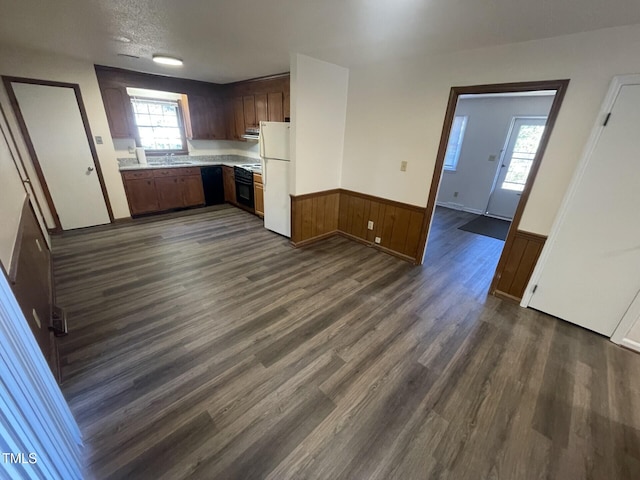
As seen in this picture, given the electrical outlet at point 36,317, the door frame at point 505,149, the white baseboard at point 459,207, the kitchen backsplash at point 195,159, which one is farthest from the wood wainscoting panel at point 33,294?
the door frame at point 505,149

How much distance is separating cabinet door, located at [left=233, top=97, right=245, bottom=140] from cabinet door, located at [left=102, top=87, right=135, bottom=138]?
5.73ft

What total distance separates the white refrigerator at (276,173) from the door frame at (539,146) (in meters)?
1.93

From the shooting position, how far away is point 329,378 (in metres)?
1.83

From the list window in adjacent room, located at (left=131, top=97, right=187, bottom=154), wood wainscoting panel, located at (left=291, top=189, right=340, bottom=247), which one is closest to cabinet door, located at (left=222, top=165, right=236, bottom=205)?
window in adjacent room, located at (left=131, top=97, right=187, bottom=154)

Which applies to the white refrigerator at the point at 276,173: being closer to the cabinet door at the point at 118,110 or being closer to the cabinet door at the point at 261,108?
the cabinet door at the point at 261,108

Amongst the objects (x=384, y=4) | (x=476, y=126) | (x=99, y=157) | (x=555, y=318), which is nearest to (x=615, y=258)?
(x=555, y=318)

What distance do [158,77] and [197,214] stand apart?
8.00ft

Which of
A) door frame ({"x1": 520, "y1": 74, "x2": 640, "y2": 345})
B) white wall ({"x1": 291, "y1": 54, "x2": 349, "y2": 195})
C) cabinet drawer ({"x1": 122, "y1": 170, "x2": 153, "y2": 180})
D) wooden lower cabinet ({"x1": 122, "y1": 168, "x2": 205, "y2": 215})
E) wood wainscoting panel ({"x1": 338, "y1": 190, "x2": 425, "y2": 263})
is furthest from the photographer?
wooden lower cabinet ({"x1": 122, "y1": 168, "x2": 205, "y2": 215})

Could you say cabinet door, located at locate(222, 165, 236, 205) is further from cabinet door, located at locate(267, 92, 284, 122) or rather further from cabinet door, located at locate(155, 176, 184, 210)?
cabinet door, located at locate(267, 92, 284, 122)

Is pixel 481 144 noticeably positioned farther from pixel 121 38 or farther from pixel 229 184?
pixel 121 38

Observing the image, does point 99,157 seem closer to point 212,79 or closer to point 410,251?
point 212,79

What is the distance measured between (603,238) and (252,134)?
16.7ft

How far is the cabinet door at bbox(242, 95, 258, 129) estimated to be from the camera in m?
4.68

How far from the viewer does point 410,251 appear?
138 inches
